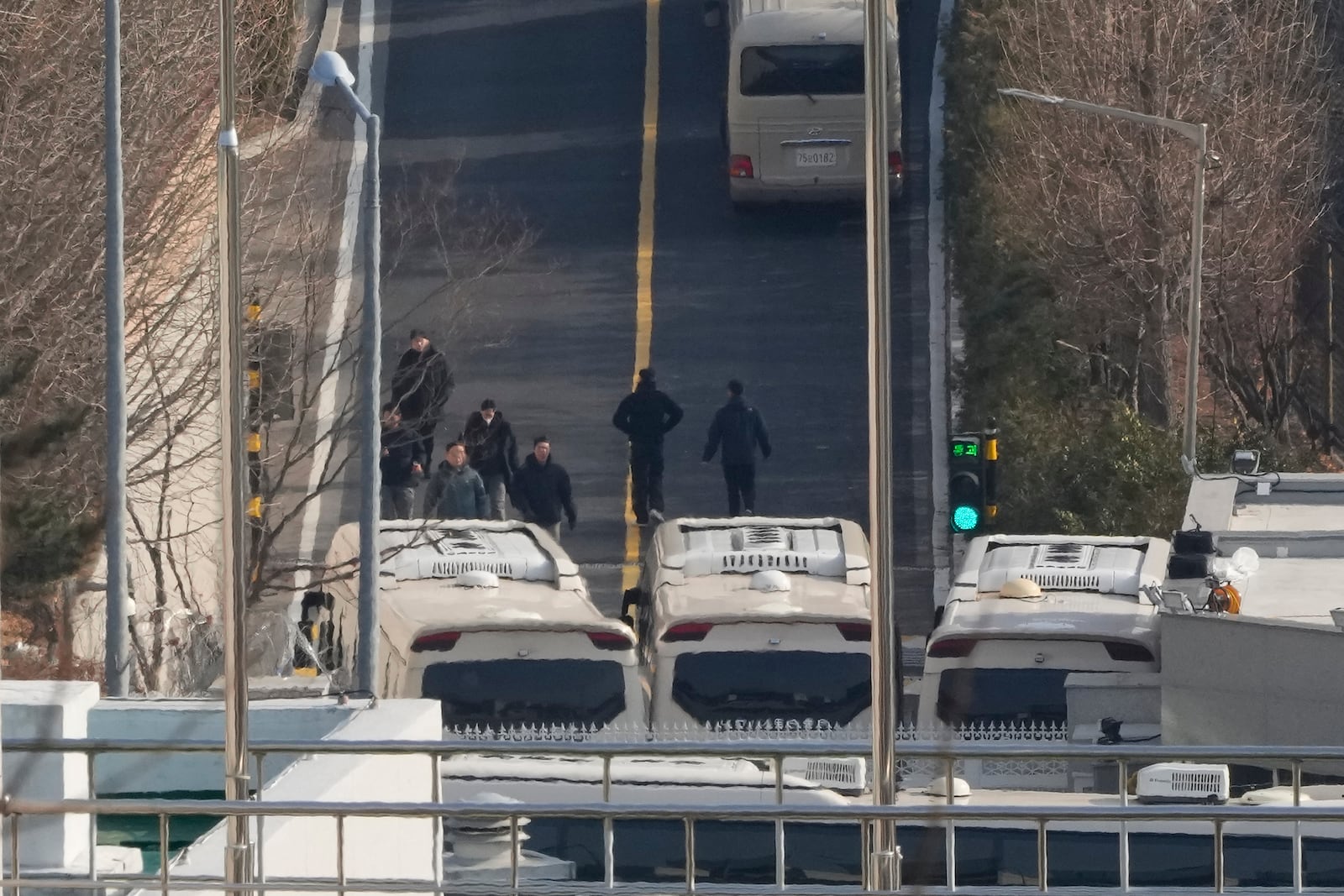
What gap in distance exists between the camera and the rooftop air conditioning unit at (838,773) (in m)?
10.2

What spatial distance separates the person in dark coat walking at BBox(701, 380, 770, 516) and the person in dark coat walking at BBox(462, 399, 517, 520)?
194 cm

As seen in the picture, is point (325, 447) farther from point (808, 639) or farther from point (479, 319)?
point (808, 639)

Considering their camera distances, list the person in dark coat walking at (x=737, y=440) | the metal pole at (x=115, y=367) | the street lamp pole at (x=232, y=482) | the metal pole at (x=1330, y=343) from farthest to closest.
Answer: the metal pole at (x=1330, y=343) → the person in dark coat walking at (x=737, y=440) → the metal pole at (x=115, y=367) → the street lamp pole at (x=232, y=482)

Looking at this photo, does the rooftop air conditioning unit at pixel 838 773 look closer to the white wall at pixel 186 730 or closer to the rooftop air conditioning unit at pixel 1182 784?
the rooftop air conditioning unit at pixel 1182 784

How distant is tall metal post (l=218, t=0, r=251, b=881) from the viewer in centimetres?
677

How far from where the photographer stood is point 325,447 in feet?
84.7

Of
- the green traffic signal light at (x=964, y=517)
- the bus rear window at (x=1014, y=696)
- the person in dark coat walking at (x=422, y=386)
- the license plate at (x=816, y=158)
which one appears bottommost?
the bus rear window at (x=1014, y=696)

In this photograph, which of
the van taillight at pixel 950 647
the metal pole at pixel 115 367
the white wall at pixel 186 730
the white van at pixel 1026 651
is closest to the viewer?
the white wall at pixel 186 730

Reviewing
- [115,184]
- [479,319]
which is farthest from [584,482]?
[115,184]

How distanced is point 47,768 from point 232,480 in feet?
3.74

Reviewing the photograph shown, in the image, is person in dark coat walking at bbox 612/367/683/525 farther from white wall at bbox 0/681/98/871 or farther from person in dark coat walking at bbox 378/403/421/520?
white wall at bbox 0/681/98/871

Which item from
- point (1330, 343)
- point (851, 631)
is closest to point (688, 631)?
point (851, 631)

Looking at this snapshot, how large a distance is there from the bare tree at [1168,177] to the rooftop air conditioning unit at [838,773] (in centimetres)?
1566

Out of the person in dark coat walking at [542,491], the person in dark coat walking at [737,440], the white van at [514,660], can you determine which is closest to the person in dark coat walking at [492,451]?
the person in dark coat walking at [542,491]
